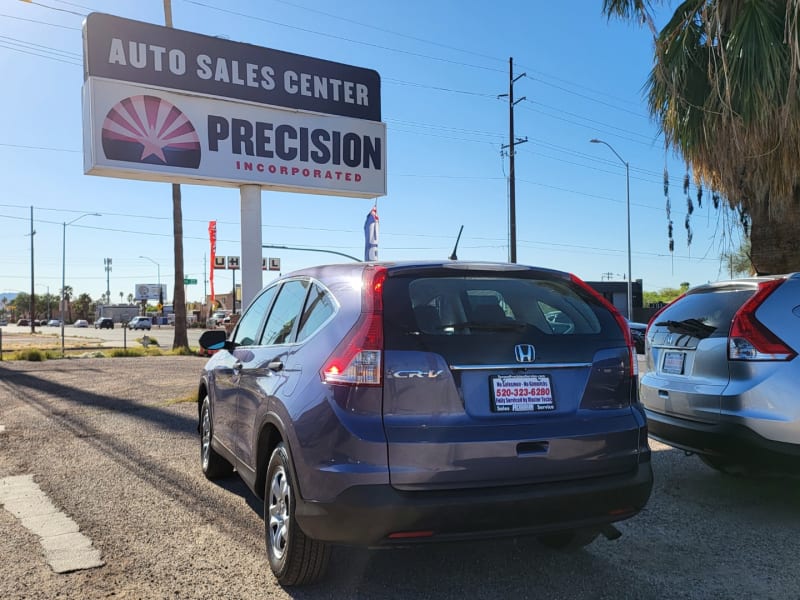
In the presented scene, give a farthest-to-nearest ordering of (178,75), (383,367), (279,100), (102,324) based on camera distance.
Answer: (102,324) → (279,100) → (178,75) → (383,367)

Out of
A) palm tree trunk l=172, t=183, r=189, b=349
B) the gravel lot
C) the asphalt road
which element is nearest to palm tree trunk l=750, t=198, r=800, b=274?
the gravel lot

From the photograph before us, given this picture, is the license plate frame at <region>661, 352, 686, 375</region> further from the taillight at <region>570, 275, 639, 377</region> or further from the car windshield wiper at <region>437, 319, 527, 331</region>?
the car windshield wiper at <region>437, 319, 527, 331</region>

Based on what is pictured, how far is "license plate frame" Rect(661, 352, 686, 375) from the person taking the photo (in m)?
4.98

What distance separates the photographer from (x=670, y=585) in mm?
3408

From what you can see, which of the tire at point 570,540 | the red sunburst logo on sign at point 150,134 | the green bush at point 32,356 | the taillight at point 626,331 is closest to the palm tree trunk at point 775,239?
the taillight at point 626,331

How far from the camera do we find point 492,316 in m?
3.29

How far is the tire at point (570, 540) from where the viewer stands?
3.74 meters

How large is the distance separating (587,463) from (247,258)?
9.10 m

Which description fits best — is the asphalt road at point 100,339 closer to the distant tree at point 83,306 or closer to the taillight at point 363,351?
the taillight at point 363,351

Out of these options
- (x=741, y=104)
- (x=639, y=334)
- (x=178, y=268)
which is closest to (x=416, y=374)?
(x=741, y=104)

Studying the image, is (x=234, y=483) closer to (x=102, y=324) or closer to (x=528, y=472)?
(x=528, y=472)

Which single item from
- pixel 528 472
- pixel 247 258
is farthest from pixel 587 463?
pixel 247 258

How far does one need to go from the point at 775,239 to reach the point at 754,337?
453cm

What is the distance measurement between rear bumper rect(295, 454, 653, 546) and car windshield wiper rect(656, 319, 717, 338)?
2.22 meters
